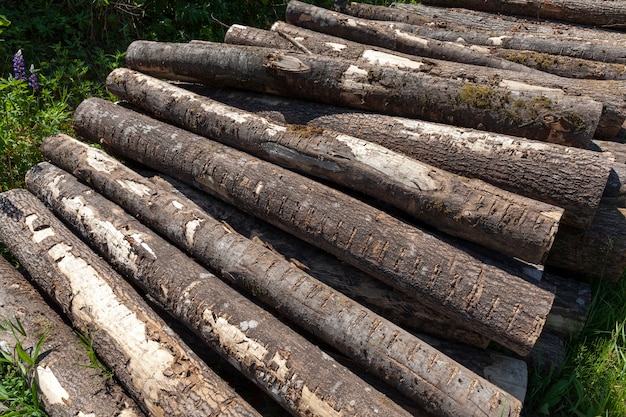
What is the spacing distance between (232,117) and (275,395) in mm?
2005

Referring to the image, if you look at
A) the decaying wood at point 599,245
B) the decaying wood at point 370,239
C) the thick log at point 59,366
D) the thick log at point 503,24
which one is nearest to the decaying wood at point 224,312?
the decaying wood at point 370,239

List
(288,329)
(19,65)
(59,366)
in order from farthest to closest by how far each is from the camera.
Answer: (19,65), (59,366), (288,329)

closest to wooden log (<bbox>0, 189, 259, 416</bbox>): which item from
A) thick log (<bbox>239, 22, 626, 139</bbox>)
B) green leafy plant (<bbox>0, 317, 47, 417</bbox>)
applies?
green leafy plant (<bbox>0, 317, 47, 417</bbox>)

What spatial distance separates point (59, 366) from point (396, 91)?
2779 mm

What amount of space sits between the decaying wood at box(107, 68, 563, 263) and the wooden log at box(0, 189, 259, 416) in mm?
1285

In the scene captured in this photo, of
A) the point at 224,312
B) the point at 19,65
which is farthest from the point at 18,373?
the point at 19,65

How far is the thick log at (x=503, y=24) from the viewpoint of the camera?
559cm

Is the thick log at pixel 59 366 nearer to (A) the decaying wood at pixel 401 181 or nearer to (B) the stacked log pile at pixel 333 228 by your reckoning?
(B) the stacked log pile at pixel 333 228

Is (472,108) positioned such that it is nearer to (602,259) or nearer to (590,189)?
(590,189)

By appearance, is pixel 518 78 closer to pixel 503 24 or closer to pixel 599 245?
pixel 599 245

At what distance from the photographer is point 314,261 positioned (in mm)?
3230

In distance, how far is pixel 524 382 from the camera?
285 centimetres

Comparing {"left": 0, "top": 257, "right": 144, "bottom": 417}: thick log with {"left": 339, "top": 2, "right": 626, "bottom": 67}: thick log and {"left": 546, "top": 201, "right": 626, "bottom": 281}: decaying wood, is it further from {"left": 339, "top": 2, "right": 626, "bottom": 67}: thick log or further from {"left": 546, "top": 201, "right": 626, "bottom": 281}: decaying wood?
{"left": 339, "top": 2, "right": 626, "bottom": 67}: thick log

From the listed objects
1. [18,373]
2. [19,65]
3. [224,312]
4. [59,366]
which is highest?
[19,65]
